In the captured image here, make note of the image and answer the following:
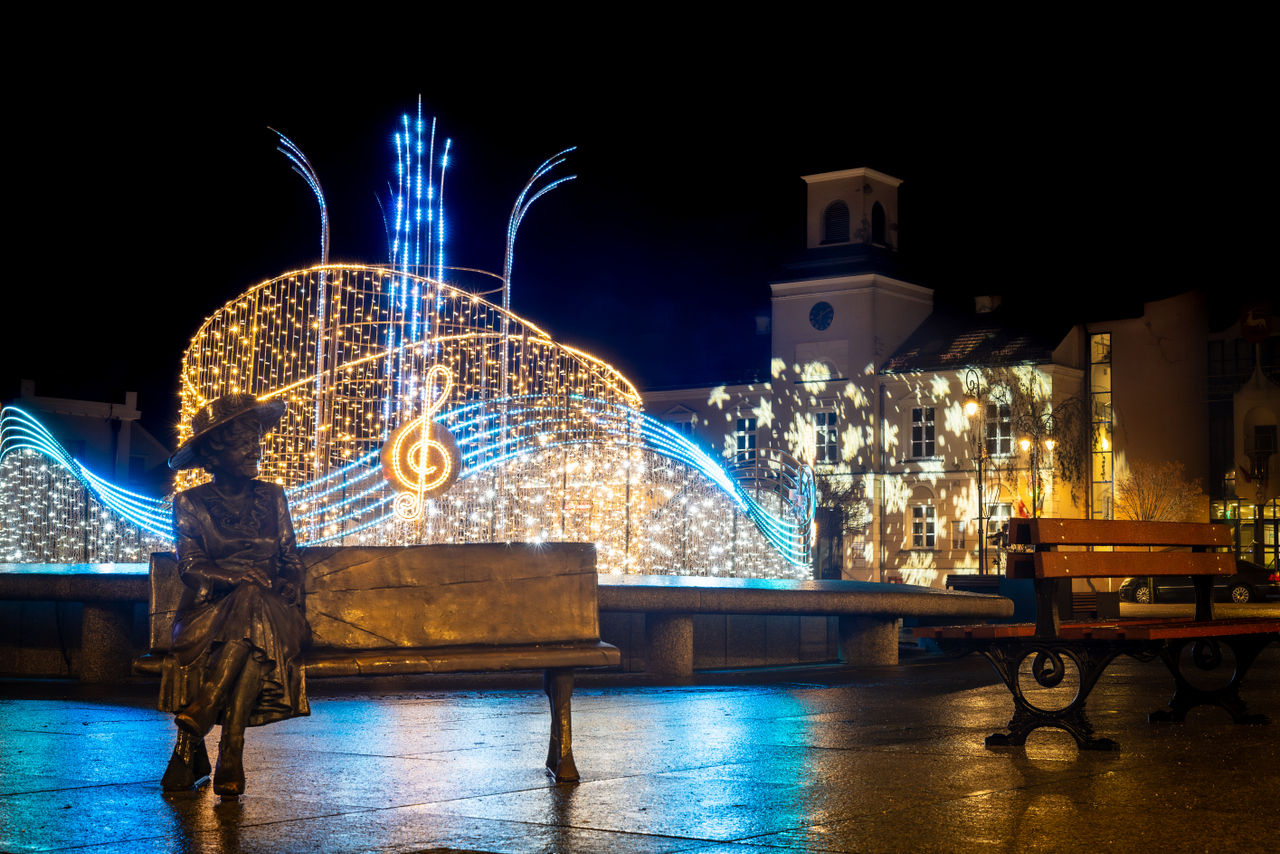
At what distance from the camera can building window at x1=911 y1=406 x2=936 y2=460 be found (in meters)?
53.7

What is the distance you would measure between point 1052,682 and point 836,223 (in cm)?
4750

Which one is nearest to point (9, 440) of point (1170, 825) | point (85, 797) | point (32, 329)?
point (85, 797)

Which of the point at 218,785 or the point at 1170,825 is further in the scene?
the point at 218,785

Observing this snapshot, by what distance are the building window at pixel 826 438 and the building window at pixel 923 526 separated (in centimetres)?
353

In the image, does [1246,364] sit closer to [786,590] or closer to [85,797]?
[786,590]

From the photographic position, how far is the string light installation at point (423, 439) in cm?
1738

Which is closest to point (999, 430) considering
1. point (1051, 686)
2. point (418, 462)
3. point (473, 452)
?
point (473, 452)

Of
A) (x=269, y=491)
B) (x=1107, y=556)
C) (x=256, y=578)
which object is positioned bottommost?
(x=256, y=578)

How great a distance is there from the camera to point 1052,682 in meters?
7.84

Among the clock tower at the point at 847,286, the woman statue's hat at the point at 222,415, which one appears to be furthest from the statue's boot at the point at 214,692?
the clock tower at the point at 847,286

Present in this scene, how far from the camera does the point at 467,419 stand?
1952cm

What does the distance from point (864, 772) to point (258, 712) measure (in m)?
2.49

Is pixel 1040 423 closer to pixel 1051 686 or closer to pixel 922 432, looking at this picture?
pixel 922 432

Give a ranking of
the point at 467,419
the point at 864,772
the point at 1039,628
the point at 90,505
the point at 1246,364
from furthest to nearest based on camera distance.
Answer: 1. the point at 1246,364
2. the point at 467,419
3. the point at 90,505
4. the point at 1039,628
5. the point at 864,772
